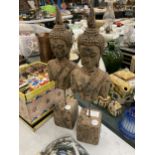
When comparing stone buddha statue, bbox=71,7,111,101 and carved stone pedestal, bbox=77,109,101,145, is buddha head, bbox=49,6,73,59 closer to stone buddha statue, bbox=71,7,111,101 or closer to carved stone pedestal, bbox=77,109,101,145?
stone buddha statue, bbox=71,7,111,101

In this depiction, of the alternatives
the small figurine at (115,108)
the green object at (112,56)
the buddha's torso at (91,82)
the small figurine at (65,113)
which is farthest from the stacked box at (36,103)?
the green object at (112,56)

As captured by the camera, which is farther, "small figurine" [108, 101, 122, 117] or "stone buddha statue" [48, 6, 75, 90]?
"small figurine" [108, 101, 122, 117]

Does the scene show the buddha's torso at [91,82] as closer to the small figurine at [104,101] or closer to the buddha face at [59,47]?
the buddha face at [59,47]

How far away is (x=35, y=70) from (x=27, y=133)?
29 cm

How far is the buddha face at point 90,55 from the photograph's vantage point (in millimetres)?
458

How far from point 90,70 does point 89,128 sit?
0.24 m

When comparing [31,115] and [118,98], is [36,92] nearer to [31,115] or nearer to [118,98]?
[31,115]

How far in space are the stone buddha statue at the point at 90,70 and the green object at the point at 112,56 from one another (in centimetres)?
43

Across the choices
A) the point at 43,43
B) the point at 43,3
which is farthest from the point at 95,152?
the point at 43,3

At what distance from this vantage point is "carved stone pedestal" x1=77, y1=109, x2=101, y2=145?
2.07 ft

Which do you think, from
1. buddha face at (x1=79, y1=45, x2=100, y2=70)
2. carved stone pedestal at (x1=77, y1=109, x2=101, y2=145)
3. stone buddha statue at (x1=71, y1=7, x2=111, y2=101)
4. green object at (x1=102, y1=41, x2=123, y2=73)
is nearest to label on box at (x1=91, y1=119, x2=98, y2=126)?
carved stone pedestal at (x1=77, y1=109, x2=101, y2=145)

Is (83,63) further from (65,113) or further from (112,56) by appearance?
(112,56)

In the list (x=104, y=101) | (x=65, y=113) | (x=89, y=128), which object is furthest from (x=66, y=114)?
(x=104, y=101)

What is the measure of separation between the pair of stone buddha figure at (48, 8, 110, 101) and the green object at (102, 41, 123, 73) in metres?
0.42
